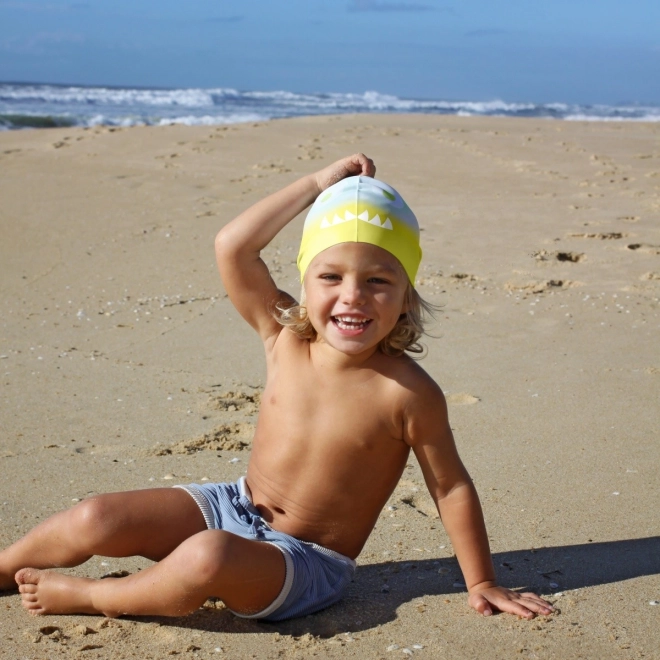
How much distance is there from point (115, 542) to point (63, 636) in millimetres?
256

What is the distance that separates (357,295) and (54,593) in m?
1.08

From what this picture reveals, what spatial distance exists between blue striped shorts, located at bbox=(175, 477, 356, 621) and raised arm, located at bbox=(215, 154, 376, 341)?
0.52m

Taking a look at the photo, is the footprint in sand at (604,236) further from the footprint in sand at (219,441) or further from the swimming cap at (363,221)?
the swimming cap at (363,221)

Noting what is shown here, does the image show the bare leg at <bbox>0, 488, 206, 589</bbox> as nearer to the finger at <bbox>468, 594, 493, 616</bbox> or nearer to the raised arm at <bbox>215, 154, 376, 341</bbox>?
the raised arm at <bbox>215, 154, 376, 341</bbox>

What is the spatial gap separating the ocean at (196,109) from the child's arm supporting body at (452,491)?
49.3 ft

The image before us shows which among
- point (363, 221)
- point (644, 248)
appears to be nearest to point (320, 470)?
point (363, 221)

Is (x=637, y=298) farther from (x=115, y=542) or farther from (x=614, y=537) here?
(x=115, y=542)

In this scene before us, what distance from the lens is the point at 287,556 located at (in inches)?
93.9

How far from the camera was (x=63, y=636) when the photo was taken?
7.39ft

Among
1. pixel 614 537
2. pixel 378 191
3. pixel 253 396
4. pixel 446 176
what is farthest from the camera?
pixel 446 176

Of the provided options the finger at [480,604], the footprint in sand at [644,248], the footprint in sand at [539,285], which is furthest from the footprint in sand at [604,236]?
the finger at [480,604]

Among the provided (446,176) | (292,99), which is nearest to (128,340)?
(446,176)

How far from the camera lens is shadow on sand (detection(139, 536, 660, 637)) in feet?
7.73

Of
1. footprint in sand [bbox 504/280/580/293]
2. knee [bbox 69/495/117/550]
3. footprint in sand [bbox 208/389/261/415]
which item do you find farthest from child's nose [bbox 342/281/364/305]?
footprint in sand [bbox 504/280/580/293]
